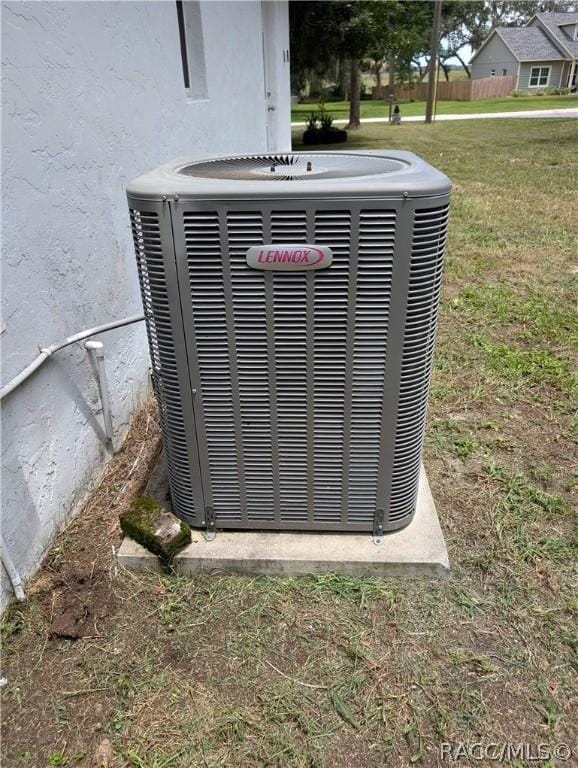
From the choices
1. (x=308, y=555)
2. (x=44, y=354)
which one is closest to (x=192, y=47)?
(x=44, y=354)

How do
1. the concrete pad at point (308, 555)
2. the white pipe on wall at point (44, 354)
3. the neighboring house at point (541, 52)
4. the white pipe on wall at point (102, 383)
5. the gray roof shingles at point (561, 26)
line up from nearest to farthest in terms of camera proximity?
the white pipe on wall at point (44, 354)
the concrete pad at point (308, 555)
the white pipe on wall at point (102, 383)
the gray roof shingles at point (561, 26)
the neighboring house at point (541, 52)

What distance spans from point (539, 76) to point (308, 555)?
52.0m

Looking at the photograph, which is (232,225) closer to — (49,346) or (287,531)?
(49,346)

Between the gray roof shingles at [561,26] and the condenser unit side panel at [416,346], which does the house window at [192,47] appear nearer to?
the condenser unit side panel at [416,346]

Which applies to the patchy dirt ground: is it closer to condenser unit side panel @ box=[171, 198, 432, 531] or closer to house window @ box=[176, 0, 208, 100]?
condenser unit side panel @ box=[171, 198, 432, 531]

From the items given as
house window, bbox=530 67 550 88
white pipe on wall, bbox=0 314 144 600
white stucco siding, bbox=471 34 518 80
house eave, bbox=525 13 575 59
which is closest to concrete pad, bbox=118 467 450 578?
white pipe on wall, bbox=0 314 144 600

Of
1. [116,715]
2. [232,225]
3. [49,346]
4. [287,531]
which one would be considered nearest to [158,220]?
[232,225]

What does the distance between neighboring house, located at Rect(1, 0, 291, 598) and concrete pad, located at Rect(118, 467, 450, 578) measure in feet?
1.51

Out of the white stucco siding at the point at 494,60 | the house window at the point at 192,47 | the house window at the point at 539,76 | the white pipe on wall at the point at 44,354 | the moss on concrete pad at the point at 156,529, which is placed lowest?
the moss on concrete pad at the point at 156,529

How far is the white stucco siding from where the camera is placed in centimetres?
4528

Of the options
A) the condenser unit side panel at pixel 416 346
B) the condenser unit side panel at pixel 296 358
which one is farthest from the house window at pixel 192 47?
the condenser unit side panel at pixel 416 346

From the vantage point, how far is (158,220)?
165 cm

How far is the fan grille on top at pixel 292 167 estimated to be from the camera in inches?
74.6

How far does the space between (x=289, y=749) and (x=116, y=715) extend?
1.68 ft
